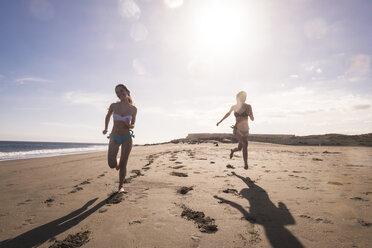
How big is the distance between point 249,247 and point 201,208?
37.8 inches

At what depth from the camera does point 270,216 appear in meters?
2.30

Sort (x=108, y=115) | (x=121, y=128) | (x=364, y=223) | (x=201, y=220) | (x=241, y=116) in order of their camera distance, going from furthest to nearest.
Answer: (x=241, y=116) → (x=108, y=115) → (x=121, y=128) → (x=201, y=220) → (x=364, y=223)

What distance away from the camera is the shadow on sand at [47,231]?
1841mm

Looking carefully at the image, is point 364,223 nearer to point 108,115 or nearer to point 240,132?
point 240,132

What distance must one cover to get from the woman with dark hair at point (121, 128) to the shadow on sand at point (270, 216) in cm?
197

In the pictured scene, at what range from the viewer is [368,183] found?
365 cm

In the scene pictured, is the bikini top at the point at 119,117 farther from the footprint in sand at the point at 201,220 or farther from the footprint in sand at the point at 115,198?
the footprint in sand at the point at 201,220

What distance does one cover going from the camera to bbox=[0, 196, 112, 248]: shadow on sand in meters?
1.84

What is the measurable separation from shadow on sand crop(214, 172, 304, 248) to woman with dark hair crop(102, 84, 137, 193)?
1971mm

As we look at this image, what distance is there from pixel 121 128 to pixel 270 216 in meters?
2.97

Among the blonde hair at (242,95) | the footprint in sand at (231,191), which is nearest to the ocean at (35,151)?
the blonde hair at (242,95)

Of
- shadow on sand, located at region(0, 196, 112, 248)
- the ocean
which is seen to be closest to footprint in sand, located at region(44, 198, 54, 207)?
shadow on sand, located at region(0, 196, 112, 248)

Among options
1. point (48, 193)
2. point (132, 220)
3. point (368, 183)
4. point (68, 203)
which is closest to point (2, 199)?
point (48, 193)

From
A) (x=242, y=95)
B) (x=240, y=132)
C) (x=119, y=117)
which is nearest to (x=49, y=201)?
(x=119, y=117)
